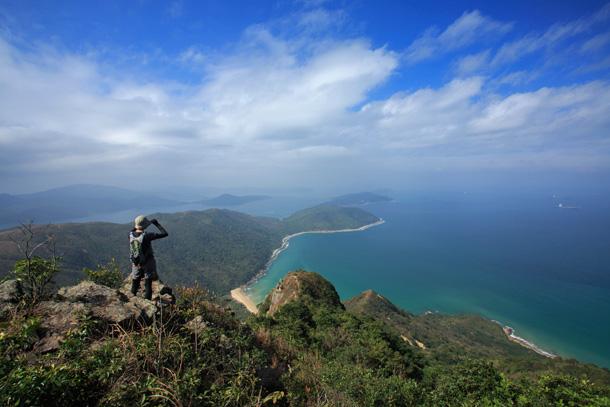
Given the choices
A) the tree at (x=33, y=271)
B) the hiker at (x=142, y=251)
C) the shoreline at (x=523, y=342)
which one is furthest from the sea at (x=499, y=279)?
the tree at (x=33, y=271)

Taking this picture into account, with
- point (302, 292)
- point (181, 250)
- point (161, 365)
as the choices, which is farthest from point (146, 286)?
point (181, 250)

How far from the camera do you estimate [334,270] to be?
481 ft

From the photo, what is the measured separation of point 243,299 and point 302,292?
249 feet

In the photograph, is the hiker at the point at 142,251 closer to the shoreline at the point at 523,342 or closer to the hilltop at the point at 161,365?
the hilltop at the point at 161,365

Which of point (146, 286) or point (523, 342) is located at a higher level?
point (146, 286)

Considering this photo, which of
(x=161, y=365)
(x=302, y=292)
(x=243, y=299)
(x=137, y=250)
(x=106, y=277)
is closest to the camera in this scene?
(x=161, y=365)

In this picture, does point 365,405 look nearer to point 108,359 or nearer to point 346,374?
point 346,374

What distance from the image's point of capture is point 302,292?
1528 inches

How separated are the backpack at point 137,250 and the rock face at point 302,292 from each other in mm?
31006

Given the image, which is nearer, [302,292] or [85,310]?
[85,310]

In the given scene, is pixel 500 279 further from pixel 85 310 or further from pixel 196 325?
pixel 85 310

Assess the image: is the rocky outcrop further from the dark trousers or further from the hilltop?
the dark trousers

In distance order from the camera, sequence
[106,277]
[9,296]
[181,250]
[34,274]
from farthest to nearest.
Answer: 1. [181,250]
2. [106,277]
3. [34,274]
4. [9,296]

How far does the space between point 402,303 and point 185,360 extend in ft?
392
